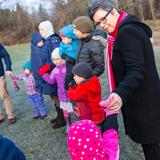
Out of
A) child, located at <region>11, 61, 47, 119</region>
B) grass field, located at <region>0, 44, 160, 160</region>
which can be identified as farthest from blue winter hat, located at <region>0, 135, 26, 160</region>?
child, located at <region>11, 61, 47, 119</region>

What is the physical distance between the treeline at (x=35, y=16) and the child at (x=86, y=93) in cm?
3704

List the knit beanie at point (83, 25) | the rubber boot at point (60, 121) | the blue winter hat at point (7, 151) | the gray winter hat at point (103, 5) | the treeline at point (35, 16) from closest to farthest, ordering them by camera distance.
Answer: the blue winter hat at point (7, 151) < the gray winter hat at point (103, 5) < the knit beanie at point (83, 25) < the rubber boot at point (60, 121) < the treeline at point (35, 16)

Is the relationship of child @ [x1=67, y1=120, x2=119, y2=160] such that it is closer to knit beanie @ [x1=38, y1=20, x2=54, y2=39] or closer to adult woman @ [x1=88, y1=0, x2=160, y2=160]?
adult woman @ [x1=88, y1=0, x2=160, y2=160]

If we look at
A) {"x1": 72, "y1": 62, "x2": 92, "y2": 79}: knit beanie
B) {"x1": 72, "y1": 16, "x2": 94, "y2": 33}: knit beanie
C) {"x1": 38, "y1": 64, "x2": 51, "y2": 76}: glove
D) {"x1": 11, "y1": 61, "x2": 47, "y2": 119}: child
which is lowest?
{"x1": 11, "y1": 61, "x2": 47, "y2": 119}: child

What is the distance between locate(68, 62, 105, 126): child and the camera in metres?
4.17

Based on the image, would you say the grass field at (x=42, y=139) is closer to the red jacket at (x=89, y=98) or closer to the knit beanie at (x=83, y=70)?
the red jacket at (x=89, y=98)

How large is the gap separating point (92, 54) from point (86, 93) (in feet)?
1.73

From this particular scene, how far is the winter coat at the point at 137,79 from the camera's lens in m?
2.61

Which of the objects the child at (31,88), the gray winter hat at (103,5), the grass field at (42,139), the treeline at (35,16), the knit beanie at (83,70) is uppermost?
the gray winter hat at (103,5)

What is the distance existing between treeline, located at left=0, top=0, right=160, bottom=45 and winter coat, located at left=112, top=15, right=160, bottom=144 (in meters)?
38.3

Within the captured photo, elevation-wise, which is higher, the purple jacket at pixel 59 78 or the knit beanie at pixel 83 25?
the knit beanie at pixel 83 25

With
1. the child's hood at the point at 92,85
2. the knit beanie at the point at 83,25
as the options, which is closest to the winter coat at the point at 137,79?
the child's hood at the point at 92,85

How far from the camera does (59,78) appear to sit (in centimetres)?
528

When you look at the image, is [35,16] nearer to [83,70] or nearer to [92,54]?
[92,54]
